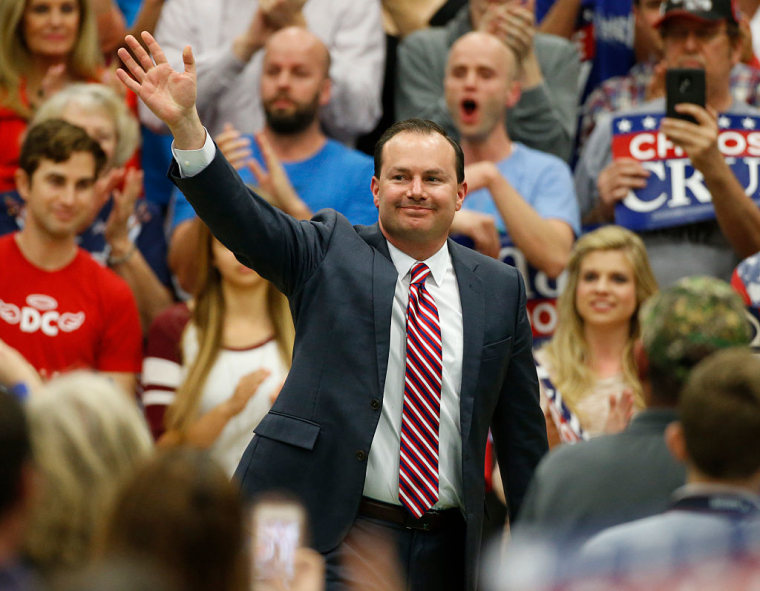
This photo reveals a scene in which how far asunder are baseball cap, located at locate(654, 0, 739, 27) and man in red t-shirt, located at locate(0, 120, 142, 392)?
9.19 ft

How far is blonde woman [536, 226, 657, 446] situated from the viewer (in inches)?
219

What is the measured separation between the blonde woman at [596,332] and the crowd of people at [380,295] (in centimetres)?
1

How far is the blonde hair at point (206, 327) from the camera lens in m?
5.45

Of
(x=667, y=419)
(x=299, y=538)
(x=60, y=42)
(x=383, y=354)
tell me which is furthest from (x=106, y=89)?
(x=299, y=538)

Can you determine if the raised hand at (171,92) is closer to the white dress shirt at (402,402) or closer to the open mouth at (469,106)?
the white dress shirt at (402,402)

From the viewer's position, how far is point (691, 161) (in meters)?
6.12

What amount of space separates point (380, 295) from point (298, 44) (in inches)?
111

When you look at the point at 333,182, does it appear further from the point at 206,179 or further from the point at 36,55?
the point at 206,179

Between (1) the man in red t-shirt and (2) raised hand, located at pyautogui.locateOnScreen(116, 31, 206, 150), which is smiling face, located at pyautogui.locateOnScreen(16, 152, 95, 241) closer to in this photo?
(1) the man in red t-shirt

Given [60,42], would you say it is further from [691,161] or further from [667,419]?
[667,419]

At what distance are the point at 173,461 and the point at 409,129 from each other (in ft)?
8.16

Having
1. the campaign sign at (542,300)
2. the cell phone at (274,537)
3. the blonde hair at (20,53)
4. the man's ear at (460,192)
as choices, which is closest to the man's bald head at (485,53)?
the campaign sign at (542,300)

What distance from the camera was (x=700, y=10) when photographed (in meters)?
6.47

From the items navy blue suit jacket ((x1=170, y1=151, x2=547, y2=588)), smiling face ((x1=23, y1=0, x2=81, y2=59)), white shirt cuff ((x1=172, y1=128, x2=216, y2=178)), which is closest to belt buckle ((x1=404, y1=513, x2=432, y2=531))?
navy blue suit jacket ((x1=170, y1=151, x2=547, y2=588))
